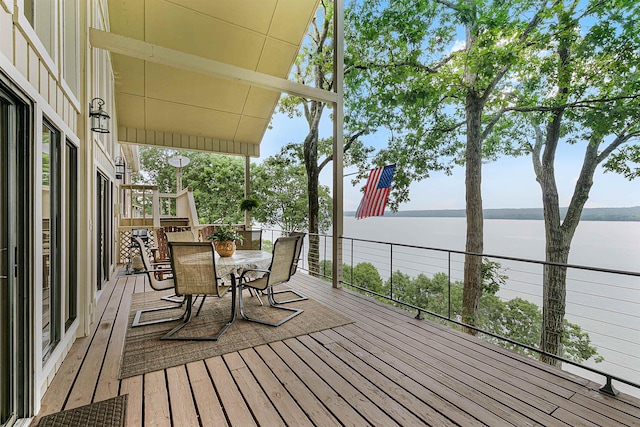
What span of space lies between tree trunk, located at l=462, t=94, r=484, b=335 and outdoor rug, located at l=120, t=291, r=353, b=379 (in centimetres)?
436

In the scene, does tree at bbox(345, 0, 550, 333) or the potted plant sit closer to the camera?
the potted plant

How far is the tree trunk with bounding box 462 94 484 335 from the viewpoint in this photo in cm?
662

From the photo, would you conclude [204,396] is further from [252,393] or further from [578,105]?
[578,105]

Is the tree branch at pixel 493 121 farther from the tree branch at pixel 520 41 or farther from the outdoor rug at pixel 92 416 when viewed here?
the outdoor rug at pixel 92 416

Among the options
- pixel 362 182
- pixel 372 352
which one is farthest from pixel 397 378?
pixel 362 182

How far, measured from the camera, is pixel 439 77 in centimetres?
729

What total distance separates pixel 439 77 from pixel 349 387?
292 inches

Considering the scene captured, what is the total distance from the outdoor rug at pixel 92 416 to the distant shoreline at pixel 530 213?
627 cm

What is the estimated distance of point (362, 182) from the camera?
1025 cm

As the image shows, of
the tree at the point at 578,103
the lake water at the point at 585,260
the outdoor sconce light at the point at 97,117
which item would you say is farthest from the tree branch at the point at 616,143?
the outdoor sconce light at the point at 97,117

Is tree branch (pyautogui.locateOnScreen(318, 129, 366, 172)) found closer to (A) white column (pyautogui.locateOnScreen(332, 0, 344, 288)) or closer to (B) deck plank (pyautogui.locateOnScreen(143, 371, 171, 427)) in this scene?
(A) white column (pyautogui.locateOnScreen(332, 0, 344, 288))

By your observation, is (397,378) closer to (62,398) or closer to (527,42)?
(62,398)

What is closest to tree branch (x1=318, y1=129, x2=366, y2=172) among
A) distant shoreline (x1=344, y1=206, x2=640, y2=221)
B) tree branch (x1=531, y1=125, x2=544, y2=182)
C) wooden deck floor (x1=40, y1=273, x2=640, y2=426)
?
distant shoreline (x1=344, y1=206, x2=640, y2=221)

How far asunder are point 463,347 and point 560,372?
2.25 feet
